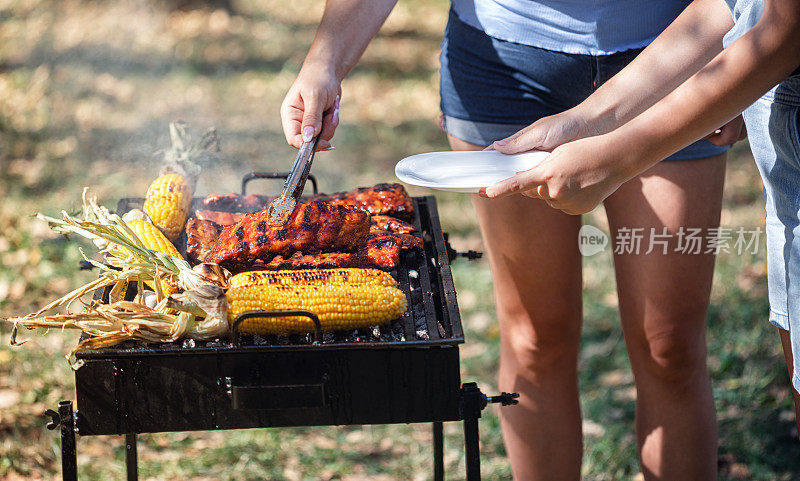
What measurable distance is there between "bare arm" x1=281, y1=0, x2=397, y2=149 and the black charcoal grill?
0.72m

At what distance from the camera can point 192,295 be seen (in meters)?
1.85

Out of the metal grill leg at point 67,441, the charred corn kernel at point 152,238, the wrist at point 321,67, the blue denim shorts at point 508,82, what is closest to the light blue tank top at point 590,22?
the blue denim shorts at point 508,82

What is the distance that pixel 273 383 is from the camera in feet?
6.07

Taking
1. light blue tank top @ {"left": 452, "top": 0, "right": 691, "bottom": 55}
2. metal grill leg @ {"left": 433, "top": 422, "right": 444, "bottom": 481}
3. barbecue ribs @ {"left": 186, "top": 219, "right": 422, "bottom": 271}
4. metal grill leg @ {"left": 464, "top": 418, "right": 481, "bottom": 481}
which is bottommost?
metal grill leg @ {"left": 433, "top": 422, "right": 444, "bottom": 481}

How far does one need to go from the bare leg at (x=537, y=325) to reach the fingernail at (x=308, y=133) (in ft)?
1.85

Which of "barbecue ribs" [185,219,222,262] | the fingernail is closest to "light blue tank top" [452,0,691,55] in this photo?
the fingernail

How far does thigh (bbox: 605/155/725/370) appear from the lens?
2.34 m

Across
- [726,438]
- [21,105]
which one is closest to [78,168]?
[21,105]

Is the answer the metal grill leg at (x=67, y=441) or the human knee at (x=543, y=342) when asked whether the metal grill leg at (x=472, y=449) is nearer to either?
the human knee at (x=543, y=342)

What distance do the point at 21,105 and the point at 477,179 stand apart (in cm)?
619

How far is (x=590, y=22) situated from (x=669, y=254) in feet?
2.34

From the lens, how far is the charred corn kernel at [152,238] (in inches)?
84.2

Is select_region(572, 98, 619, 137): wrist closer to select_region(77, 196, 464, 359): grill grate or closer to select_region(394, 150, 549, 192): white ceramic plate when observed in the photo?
select_region(394, 150, 549, 192): white ceramic plate

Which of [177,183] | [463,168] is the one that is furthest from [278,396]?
[177,183]
